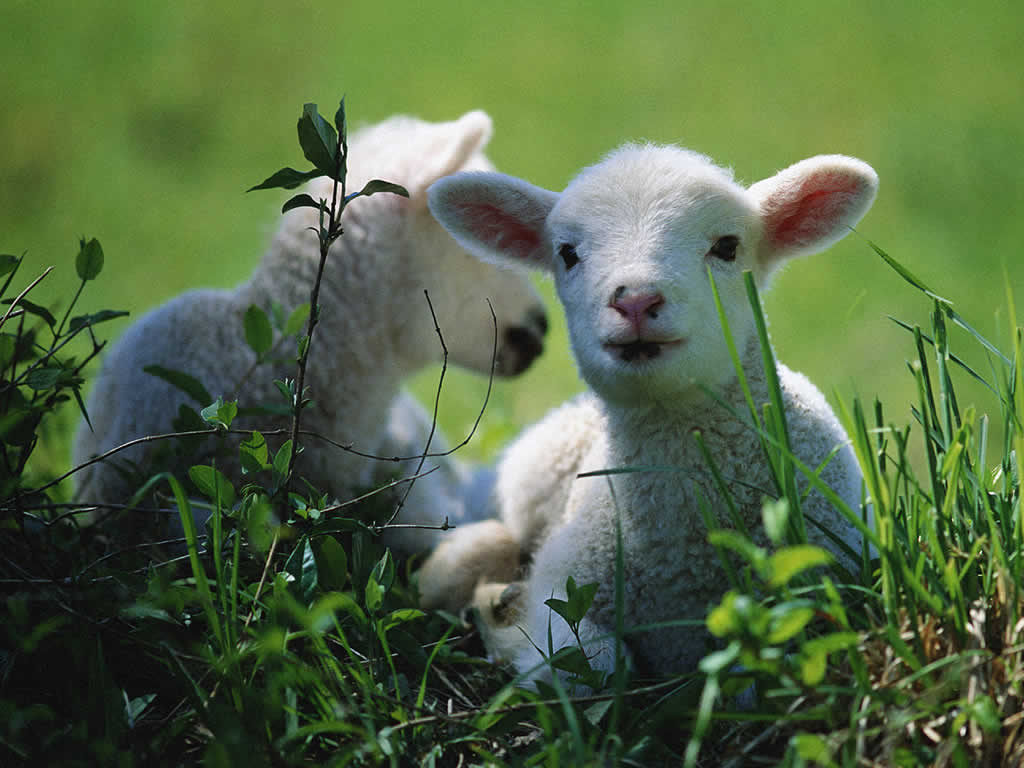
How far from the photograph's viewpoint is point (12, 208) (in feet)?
26.8

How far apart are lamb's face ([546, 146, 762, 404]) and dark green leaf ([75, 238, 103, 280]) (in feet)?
3.84

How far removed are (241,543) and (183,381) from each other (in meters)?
0.76

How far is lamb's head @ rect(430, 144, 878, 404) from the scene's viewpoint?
2389 mm

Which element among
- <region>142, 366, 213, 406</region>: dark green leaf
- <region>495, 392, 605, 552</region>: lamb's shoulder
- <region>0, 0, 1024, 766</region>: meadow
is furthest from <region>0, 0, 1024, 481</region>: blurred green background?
<region>142, 366, 213, 406</region>: dark green leaf

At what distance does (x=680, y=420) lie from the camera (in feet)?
8.66

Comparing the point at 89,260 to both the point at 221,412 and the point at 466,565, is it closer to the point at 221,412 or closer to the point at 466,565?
the point at 221,412

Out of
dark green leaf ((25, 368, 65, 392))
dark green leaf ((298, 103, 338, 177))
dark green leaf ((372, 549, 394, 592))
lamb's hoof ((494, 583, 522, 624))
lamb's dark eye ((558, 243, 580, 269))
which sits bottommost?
lamb's hoof ((494, 583, 522, 624))

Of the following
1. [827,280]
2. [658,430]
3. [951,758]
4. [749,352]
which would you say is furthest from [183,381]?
[827,280]

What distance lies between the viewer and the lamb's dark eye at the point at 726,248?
2.61m

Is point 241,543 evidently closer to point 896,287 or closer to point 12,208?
point 896,287

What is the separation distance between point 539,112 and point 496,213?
255 inches

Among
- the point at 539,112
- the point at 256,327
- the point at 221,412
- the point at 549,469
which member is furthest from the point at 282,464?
the point at 539,112

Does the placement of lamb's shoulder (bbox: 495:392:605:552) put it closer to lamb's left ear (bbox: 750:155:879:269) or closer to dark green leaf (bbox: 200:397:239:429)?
lamb's left ear (bbox: 750:155:879:269)

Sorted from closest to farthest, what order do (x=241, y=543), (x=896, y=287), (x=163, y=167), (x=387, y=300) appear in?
(x=241, y=543)
(x=387, y=300)
(x=896, y=287)
(x=163, y=167)
